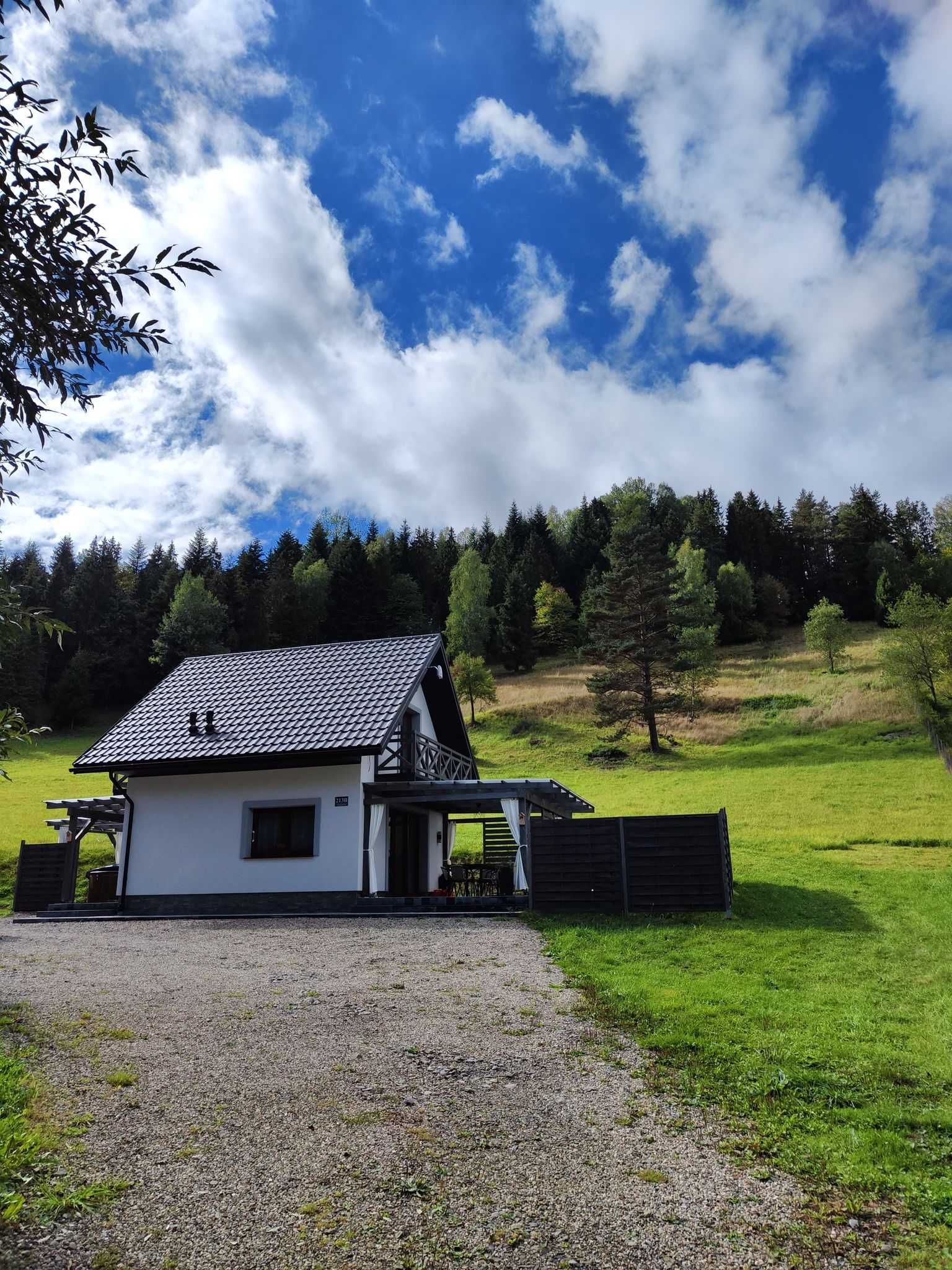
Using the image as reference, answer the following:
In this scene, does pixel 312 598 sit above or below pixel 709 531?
below

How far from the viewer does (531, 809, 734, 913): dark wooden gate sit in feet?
43.1

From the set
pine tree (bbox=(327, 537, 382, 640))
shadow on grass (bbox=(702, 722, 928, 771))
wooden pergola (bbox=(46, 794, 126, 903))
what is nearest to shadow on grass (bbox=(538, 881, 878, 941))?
wooden pergola (bbox=(46, 794, 126, 903))

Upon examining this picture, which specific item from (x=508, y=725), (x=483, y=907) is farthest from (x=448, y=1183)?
(x=508, y=725)

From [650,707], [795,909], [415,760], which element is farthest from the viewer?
[650,707]

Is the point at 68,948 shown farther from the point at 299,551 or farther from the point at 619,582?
the point at 299,551

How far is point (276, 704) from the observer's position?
63.4 feet

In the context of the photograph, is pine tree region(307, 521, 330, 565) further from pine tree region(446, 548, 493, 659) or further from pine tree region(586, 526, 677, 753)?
pine tree region(586, 526, 677, 753)

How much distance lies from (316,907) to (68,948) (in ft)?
18.7

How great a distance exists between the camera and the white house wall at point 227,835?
663 inches

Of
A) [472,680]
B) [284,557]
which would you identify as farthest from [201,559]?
[472,680]

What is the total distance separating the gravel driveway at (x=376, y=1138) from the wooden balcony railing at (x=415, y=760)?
30.9 ft

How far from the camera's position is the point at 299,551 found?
83.6 m

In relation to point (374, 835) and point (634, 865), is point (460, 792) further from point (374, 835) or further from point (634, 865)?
point (634, 865)

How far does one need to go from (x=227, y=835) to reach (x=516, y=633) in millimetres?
50827
